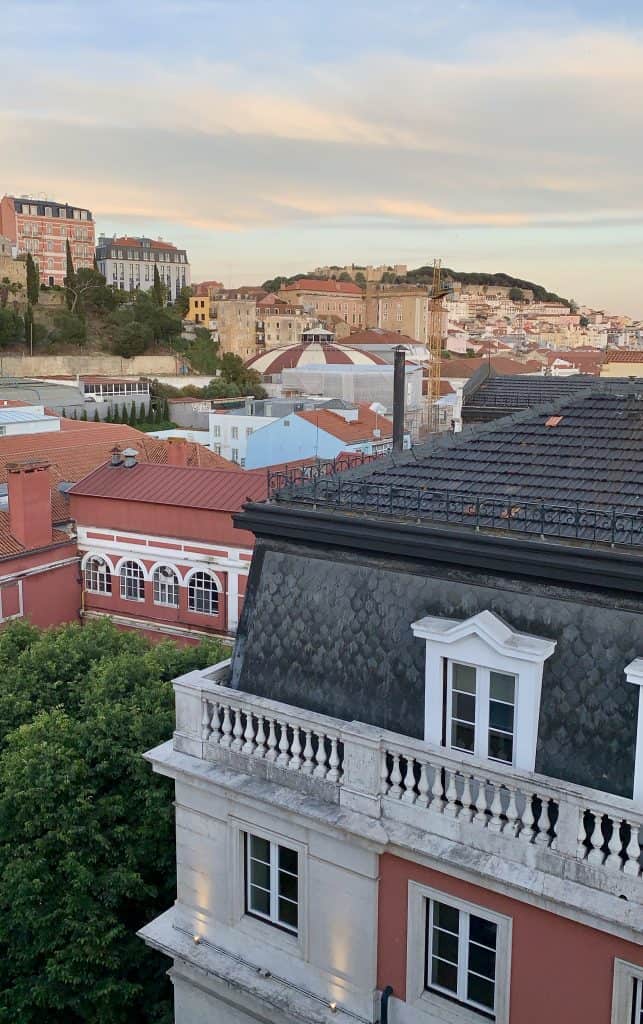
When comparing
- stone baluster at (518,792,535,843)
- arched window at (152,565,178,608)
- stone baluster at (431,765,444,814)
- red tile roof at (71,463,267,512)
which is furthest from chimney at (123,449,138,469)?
stone baluster at (518,792,535,843)

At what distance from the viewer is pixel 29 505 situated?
93.5ft

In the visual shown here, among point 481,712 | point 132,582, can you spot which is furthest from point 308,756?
point 132,582

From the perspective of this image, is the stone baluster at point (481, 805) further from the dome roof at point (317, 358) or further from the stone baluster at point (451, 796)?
the dome roof at point (317, 358)

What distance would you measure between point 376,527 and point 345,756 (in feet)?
7.60

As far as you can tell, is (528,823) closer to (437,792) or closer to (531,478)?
(437,792)

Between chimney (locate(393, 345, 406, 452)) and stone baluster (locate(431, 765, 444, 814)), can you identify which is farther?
chimney (locate(393, 345, 406, 452))

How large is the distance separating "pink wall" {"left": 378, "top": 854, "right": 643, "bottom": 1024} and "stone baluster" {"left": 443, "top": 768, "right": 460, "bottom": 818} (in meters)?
0.61

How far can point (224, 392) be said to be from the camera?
93.8 m

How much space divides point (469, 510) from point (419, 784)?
2945mm

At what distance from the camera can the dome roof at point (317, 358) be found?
9406 centimetres

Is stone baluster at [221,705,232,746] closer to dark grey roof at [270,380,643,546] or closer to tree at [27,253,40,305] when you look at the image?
dark grey roof at [270,380,643,546]

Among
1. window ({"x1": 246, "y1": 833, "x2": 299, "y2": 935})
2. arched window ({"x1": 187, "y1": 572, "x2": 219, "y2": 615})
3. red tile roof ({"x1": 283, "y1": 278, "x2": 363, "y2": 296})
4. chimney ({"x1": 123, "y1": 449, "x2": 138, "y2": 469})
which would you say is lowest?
arched window ({"x1": 187, "y1": 572, "x2": 219, "y2": 615})

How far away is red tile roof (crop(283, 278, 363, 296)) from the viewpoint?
182375mm

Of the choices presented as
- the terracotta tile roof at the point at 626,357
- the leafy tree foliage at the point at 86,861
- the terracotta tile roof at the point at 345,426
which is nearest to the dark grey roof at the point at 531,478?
the leafy tree foliage at the point at 86,861
